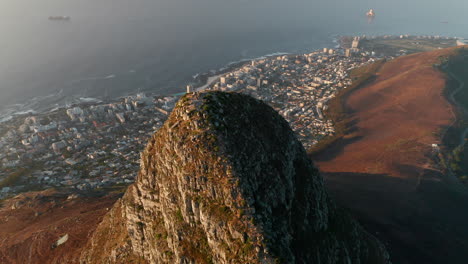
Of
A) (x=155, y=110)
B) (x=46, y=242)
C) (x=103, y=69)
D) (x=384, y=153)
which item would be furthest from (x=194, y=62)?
(x=46, y=242)

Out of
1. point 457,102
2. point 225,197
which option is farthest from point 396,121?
point 225,197

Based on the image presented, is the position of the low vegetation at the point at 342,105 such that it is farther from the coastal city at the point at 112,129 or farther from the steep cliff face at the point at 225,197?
the steep cliff face at the point at 225,197

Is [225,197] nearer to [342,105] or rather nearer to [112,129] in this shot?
[112,129]

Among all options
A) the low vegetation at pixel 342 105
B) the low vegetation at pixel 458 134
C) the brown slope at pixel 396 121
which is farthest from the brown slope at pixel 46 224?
the low vegetation at pixel 458 134

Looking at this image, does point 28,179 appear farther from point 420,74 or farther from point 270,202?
point 420,74

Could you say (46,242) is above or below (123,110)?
below
